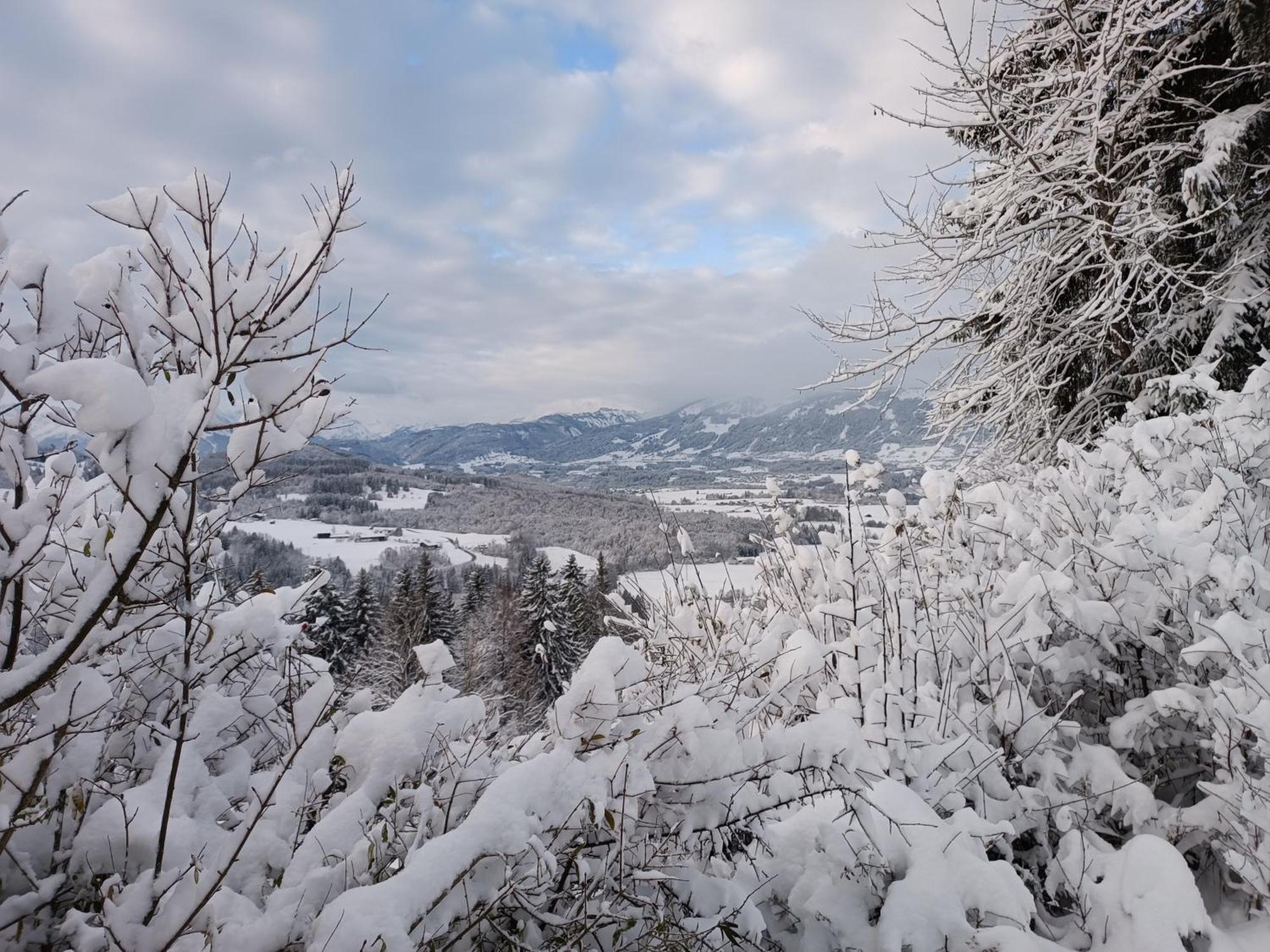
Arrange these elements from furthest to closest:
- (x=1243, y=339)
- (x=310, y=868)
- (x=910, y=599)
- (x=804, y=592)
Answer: (x=1243, y=339) < (x=804, y=592) < (x=910, y=599) < (x=310, y=868)

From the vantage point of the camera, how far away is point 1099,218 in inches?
214

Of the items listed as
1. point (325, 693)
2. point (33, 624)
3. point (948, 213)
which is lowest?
point (325, 693)

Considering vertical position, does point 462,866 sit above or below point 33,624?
below

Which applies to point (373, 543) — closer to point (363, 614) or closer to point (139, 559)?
point (363, 614)

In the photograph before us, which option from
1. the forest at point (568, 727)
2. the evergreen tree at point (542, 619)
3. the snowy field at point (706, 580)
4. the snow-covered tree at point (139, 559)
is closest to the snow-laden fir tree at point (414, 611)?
the evergreen tree at point (542, 619)

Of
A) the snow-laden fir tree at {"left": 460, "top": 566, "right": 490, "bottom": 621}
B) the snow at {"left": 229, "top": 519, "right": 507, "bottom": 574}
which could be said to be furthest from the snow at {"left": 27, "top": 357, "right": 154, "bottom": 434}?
the snow at {"left": 229, "top": 519, "right": 507, "bottom": 574}

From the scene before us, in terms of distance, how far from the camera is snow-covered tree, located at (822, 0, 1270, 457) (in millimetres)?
5039

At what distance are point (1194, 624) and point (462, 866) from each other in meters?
2.31

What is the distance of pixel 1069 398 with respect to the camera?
23.1 feet

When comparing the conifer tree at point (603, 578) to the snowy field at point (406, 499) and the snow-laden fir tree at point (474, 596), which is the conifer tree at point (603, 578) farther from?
the snowy field at point (406, 499)

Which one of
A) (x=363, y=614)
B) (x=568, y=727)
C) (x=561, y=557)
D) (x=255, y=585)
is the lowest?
(x=561, y=557)

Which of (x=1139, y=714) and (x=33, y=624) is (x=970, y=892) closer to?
(x=1139, y=714)

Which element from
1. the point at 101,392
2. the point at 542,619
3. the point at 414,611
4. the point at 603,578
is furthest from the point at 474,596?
the point at 101,392

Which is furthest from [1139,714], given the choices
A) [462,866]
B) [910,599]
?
[462,866]
